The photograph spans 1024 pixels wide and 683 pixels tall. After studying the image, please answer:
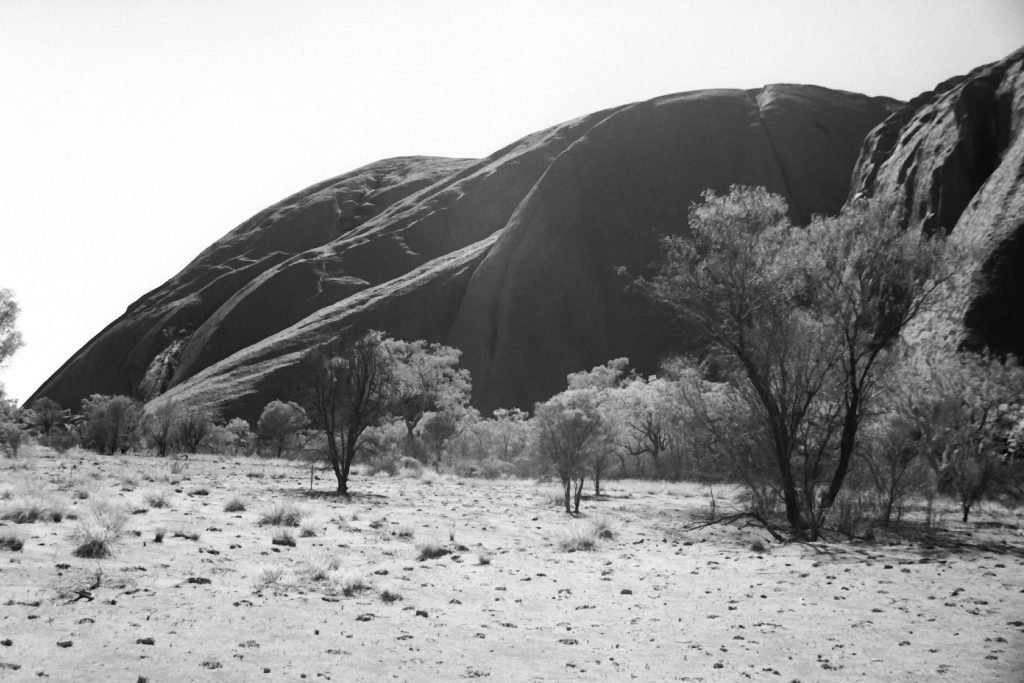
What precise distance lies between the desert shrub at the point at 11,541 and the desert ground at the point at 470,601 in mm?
47

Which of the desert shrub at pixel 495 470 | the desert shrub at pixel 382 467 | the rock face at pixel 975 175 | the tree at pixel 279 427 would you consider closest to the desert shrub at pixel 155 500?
the desert shrub at pixel 382 467

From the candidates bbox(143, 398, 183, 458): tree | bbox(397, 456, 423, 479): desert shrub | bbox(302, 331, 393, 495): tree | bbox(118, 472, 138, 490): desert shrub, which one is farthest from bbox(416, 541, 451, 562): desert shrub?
bbox(143, 398, 183, 458): tree

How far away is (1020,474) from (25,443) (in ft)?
160

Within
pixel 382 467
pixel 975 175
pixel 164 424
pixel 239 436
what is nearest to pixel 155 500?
pixel 382 467

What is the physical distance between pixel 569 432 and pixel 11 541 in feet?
53.9

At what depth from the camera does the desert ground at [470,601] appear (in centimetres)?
711

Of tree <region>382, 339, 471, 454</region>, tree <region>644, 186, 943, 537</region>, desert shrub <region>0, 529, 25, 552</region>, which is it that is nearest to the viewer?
desert shrub <region>0, 529, 25, 552</region>

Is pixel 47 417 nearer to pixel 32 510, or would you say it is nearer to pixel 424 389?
pixel 424 389

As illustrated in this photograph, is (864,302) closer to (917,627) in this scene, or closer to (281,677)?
(917,627)

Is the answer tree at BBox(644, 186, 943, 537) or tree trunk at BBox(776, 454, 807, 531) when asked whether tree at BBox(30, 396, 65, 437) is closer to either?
tree at BBox(644, 186, 943, 537)

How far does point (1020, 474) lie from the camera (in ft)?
84.0

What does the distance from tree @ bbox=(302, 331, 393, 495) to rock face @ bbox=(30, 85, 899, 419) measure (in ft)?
167

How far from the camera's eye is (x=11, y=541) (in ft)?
31.5

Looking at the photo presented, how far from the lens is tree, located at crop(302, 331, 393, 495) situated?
25.7 metres
